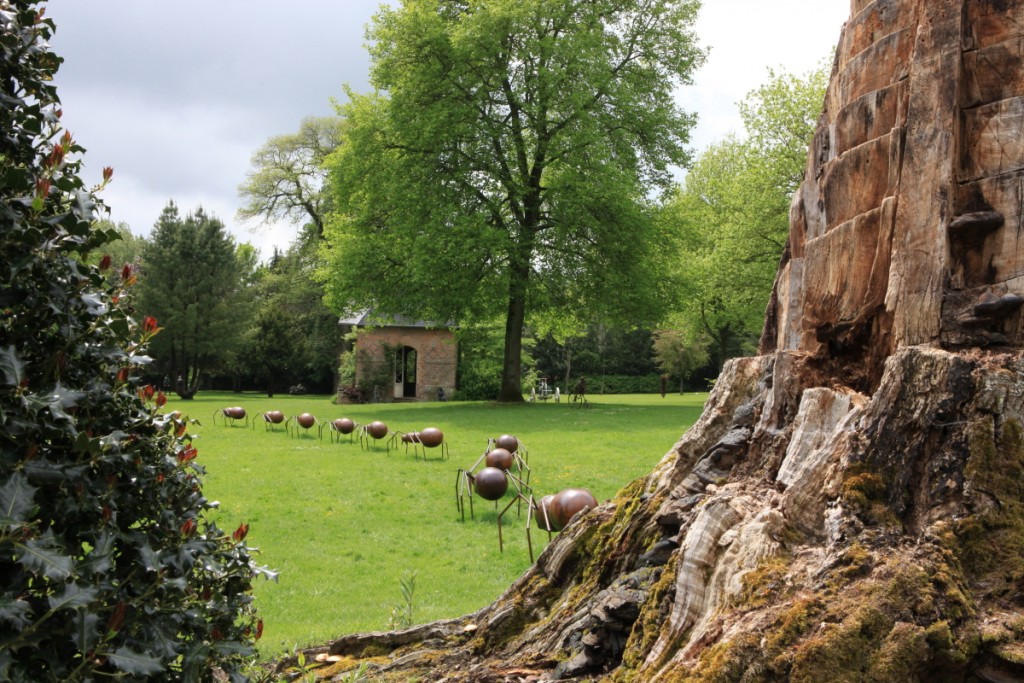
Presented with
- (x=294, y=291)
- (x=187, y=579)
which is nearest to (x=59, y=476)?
(x=187, y=579)

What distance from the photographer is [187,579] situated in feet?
9.24

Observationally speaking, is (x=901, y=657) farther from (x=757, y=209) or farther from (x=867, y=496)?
(x=757, y=209)

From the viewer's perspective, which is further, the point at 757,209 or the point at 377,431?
the point at 757,209

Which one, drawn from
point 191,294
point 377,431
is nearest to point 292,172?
point 191,294

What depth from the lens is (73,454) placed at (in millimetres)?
2416

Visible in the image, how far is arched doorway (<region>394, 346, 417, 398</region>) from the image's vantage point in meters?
41.7

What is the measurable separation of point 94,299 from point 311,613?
5.95 metres

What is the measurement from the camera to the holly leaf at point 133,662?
229cm

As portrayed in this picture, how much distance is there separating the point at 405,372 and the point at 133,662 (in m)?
40.5

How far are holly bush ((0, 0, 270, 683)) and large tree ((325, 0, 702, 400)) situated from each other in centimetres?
2352

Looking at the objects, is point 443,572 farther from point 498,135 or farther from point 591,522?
point 498,135

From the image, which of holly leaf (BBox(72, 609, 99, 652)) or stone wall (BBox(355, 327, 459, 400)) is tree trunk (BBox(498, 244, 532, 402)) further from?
holly leaf (BBox(72, 609, 99, 652))

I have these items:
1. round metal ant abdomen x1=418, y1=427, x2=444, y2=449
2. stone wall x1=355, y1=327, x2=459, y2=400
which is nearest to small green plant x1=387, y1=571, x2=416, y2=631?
round metal ant abdomen x1=418, y1=427, x2=444, y2=449

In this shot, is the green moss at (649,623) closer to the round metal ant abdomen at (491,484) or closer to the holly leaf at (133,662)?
the holly leaf at (133,662)
